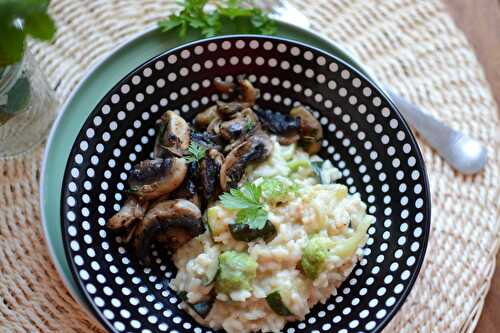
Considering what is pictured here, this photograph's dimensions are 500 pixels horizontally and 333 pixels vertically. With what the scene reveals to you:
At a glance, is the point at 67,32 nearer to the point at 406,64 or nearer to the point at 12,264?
the point at 12,264

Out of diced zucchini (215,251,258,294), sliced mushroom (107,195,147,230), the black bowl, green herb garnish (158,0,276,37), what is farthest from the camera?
green herb garnish (158,0,276,37)

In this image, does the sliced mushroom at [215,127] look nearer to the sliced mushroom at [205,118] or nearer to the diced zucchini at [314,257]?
the sliced mushroom at [205,118]

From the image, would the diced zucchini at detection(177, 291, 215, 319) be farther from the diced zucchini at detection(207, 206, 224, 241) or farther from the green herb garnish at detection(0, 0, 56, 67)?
the green herb garnish at detection(0, 0, 56, 67)

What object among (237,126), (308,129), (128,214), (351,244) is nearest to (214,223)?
(128,214)

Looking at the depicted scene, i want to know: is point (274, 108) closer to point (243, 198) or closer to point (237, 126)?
point (237, 126)

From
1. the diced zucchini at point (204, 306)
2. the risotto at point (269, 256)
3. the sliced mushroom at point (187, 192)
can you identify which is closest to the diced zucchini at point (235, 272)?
the risotto at point (269, 256)

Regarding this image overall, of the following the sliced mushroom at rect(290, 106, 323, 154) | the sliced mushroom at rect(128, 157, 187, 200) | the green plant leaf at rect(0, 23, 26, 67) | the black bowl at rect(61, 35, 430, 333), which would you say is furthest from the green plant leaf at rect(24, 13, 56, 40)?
the sliced mushroom at rect(290, 106, 323, 154)

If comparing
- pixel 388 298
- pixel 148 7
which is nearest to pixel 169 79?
pixel 148 7

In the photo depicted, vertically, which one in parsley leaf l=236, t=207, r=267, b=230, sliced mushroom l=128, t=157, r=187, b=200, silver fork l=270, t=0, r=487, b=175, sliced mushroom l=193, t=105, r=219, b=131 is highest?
sliced mushroom l=193, t=105, r=219, b=131
